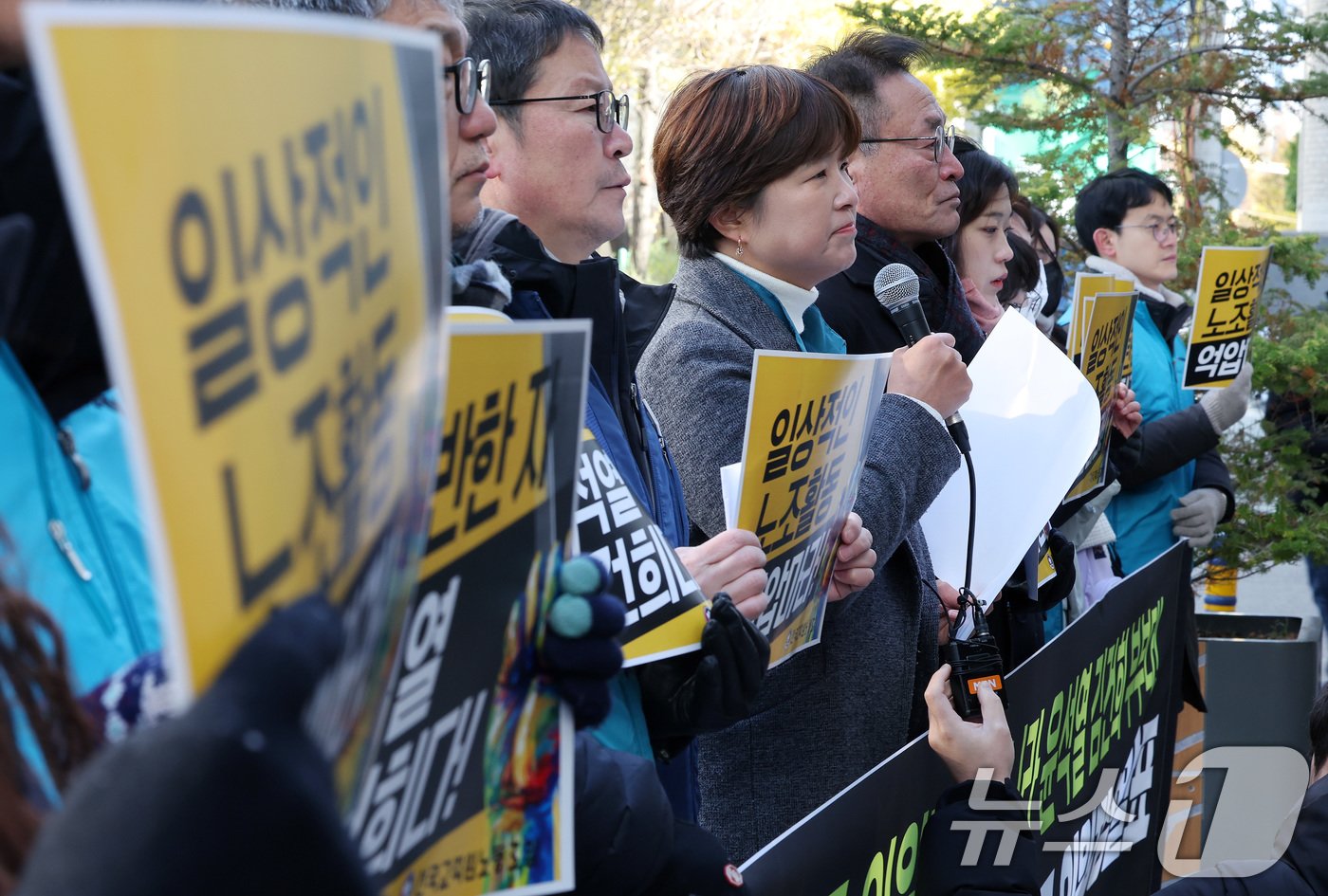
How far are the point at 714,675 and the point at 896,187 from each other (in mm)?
1876

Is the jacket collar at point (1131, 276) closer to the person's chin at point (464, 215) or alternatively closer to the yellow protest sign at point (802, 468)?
the yellow protest sign at point (802, 468)

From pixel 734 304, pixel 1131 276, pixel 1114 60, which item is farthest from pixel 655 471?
pixel 1114 60

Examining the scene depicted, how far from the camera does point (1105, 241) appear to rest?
18.5ft

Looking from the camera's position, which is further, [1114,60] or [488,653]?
[1114,60]

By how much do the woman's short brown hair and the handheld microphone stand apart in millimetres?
421

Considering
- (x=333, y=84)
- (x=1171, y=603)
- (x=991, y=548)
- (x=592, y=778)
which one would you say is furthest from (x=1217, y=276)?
(x=333, y=84)

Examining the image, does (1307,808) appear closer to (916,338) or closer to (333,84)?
(916,338)

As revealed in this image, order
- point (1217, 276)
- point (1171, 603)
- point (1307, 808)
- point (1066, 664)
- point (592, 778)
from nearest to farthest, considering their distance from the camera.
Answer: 1. point (592, 778)
2. point (1307, 808)
3. point (1066, 664)
4. point (1171, 603)
5. point (1217, 276)

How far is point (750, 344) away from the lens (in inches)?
Answer: 100

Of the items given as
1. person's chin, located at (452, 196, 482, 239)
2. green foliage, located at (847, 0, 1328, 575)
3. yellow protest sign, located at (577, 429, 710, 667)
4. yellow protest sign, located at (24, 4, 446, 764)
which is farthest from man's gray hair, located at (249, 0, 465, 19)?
green foliage, located at (847, 0, 1328, 575)

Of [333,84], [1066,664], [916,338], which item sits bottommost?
[1066,664]

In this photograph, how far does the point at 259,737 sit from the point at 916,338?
245 cm

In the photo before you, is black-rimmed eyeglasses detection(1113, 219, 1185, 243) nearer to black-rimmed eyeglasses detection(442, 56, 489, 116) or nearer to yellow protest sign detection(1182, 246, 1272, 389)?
yellow protest sign detection(1182, 246, 1272, 389)

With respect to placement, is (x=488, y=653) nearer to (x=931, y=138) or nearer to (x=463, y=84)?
(x=463, y=84)
